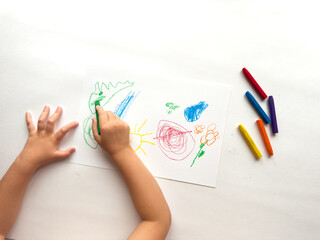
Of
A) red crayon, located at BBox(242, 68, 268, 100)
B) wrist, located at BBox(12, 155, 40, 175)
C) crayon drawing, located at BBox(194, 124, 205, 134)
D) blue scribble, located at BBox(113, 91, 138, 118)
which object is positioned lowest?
wrist, located at BBox(12, 155, 40, 175)

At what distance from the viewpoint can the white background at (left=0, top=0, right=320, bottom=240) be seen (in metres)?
0.59

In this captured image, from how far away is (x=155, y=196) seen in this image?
22.1 inches

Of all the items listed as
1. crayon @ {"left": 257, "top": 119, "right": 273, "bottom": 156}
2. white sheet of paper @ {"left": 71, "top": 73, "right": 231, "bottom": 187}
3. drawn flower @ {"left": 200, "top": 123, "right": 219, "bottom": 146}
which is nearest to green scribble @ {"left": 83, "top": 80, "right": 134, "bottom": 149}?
white sheet of paper @ {"left": 71, "top": 73, "right": 231, "bottom": 187}

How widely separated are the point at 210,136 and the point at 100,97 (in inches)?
11.2

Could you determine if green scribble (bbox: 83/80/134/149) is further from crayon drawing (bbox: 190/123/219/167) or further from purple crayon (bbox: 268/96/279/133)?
purple crayon (bbox: 268/96/279/133)

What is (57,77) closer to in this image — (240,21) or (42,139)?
(42,139)

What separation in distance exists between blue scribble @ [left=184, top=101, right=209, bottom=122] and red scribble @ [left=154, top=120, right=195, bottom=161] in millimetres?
30

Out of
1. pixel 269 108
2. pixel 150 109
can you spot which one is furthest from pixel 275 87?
pixel 150 109

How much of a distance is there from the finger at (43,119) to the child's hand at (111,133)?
129 mm

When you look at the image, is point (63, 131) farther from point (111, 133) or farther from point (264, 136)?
point (264, 136)

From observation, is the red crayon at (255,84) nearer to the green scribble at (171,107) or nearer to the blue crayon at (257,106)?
the blue crayon at (257,106)

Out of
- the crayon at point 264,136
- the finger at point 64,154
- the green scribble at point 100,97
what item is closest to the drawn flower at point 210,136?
the crayon at point 264,136

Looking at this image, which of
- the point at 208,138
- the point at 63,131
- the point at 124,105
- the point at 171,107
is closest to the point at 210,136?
the point at 208,138

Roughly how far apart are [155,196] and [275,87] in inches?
15.1
